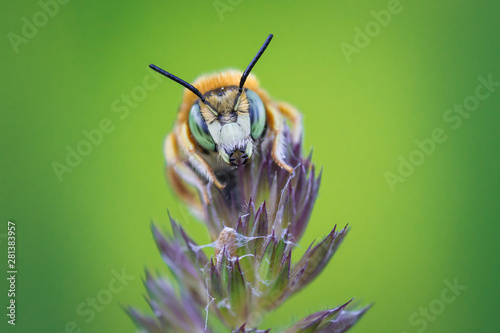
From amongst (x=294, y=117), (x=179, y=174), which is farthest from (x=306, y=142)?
(x=179, y=174)

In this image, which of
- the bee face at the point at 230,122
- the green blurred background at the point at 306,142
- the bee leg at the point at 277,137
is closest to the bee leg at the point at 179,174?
the bee face at the point at 230,122

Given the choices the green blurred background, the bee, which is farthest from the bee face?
the green blurred background

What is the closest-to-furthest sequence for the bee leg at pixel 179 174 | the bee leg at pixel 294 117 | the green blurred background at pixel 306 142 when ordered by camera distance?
1. the bee leg at pixel 179 174
2. the bee leg at pixel 294 117
3. the green blurred background at pixel 306 142

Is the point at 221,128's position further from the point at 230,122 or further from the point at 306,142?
the point at 306,142

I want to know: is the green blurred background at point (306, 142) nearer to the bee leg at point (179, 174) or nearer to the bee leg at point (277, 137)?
the bee leg at point (179, 174)

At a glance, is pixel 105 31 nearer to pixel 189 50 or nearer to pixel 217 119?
pixel 189 50

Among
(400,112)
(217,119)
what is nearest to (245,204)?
(217,119)

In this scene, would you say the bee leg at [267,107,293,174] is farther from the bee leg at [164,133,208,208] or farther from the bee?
the bee leg at [164,133,208,208]
